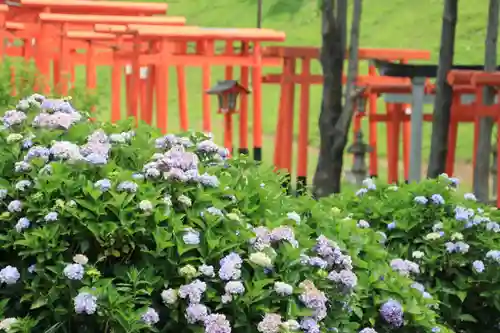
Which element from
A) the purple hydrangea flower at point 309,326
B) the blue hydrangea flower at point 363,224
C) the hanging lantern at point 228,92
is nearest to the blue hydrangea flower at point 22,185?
the purple hydrangea flower at point 309,326

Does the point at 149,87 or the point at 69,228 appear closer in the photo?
the point at 69,228

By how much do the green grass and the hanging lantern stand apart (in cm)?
755

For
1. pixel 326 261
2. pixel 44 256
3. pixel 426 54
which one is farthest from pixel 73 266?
pixel 426 54

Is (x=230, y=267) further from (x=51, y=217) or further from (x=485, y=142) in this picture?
(x=485, y=142)

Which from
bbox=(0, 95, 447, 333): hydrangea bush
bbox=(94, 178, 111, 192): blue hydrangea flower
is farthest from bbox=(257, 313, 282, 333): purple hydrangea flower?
bbox=(94, 178, 111, 192): blue hydrangea flower

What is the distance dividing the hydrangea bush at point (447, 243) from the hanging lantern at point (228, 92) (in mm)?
7146

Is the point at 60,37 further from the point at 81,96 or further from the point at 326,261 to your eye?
the point at 326,261

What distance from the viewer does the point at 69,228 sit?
3650 millimetres

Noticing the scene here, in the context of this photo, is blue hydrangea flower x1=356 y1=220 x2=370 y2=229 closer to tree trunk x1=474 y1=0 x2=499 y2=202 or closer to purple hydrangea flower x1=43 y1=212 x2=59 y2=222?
purple hydrangea flower x1=43 y1=212 x2=59 y2=222

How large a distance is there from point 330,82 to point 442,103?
39.0 inches

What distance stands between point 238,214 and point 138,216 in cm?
36

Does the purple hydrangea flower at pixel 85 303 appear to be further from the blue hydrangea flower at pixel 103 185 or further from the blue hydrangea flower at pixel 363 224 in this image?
the blue hydrangea flower at pixel 363 224

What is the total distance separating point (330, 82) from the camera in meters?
9.30

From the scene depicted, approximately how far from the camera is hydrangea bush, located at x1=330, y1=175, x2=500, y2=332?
Result: 16.7 feet
